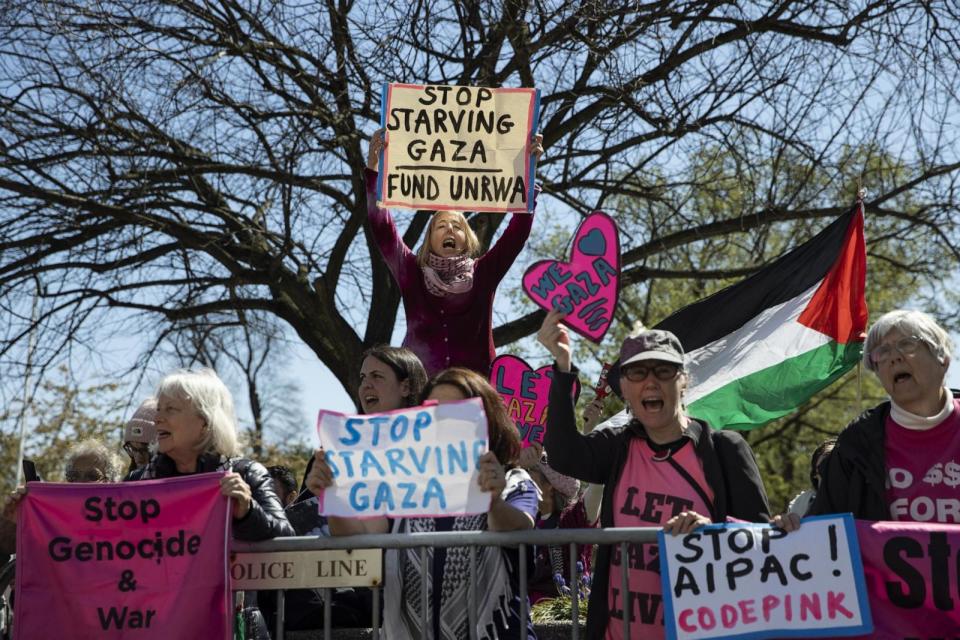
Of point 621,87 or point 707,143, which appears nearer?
point 621,87

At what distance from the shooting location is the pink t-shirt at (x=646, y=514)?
3988 mm

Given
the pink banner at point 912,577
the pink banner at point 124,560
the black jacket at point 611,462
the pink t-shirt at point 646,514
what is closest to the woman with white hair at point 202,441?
the pink banner at point 124,560

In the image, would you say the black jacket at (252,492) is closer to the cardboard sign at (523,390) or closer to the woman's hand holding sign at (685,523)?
the woman's hand holding sign at (685,523)

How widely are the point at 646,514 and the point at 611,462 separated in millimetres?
221

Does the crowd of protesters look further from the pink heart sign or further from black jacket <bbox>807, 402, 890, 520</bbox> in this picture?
the pink heart sign

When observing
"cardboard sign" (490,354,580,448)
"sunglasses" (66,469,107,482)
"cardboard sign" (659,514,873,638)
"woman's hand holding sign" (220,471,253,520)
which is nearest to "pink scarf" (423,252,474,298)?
"cardboard sign" (490,354,580,448)

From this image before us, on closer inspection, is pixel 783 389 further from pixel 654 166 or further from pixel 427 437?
pixel 654 166

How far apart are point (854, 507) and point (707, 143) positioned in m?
7.04

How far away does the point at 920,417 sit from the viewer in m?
3.90

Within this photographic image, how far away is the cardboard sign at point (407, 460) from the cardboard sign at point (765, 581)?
679 millimetres

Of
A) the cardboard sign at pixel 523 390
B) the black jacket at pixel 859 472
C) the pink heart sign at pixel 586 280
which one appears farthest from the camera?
the cardboard sign at pixel 523 390

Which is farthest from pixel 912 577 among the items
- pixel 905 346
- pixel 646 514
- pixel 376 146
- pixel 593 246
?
pixel 376 146

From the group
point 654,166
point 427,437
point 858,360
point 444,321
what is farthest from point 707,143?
point 427,437

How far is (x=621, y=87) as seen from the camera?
9031 millimetres
